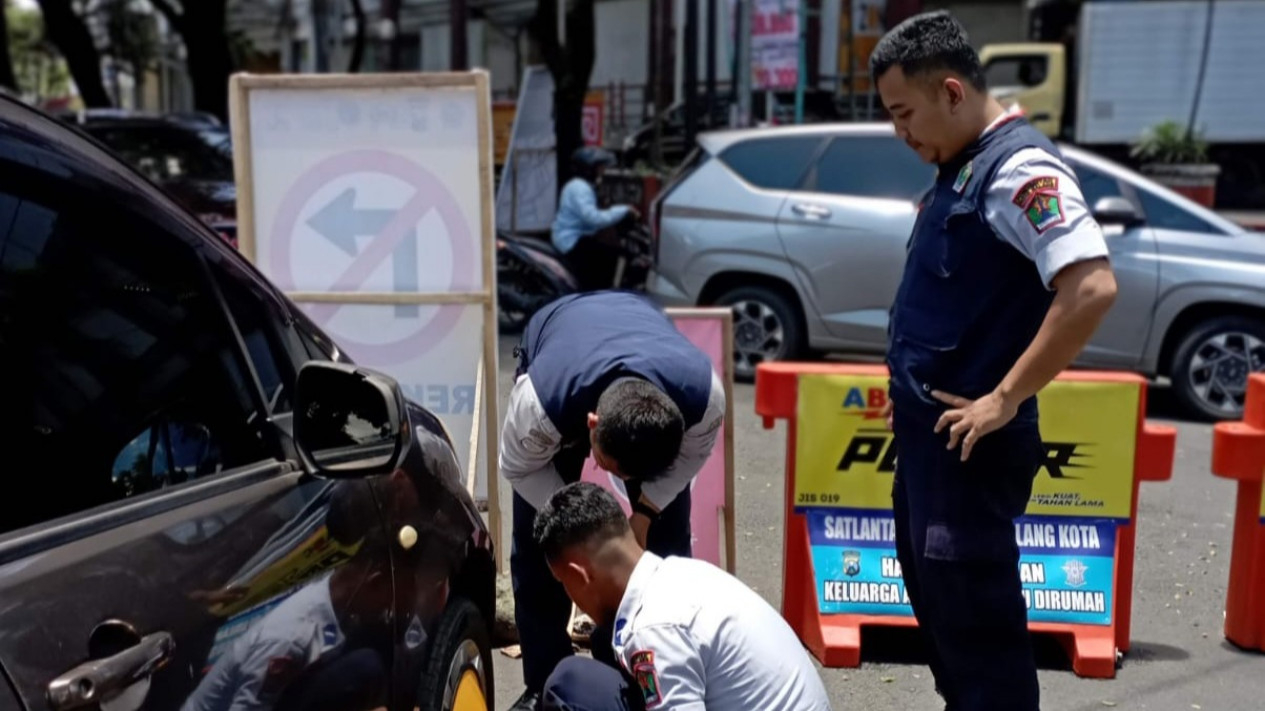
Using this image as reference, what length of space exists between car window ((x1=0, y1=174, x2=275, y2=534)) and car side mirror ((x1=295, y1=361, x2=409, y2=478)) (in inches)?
5.0

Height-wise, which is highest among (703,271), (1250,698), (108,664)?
(108,664)

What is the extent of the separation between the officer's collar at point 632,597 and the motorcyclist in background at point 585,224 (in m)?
7.58

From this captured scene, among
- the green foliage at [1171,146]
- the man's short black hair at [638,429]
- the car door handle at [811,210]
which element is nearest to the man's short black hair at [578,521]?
the man's short black hair at [638,429]

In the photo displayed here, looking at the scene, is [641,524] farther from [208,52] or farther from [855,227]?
[208,52]

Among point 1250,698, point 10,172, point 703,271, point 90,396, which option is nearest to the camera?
point 10,172

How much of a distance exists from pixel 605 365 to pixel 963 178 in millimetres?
930

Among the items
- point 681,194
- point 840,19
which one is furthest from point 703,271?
point 840,19

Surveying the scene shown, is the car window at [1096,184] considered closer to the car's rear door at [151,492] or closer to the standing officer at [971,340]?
the standing officer at [971,340]

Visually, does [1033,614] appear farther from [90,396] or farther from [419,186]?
[90,396]

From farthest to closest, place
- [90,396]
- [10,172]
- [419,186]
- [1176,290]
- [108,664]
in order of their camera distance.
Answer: [1176,290], [419,186], [90,396], [10,172], [108,664]

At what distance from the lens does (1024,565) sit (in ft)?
14.5

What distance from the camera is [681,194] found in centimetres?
907

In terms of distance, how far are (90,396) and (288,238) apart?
3059 millimetres

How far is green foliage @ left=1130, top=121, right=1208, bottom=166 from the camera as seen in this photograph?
19.3m
